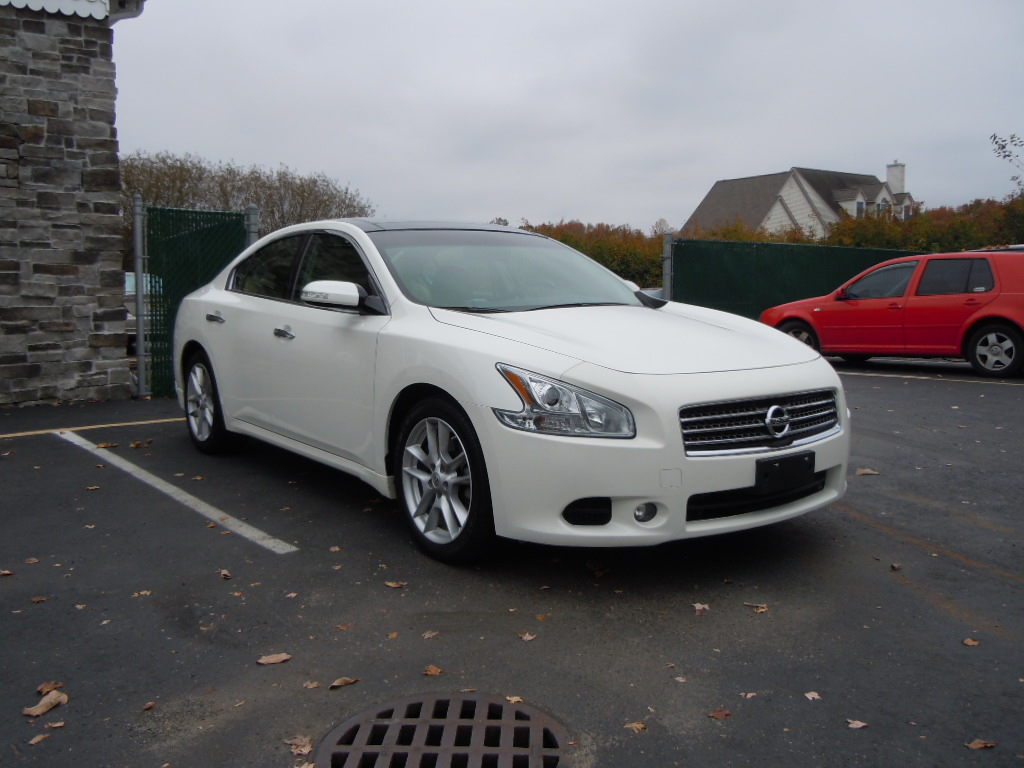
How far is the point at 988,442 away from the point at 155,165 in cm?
3317

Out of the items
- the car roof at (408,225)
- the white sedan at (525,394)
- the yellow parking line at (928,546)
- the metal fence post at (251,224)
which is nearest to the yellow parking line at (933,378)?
the yellow parking line at (928,546)

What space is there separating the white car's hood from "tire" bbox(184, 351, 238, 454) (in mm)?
2723

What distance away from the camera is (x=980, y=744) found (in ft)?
9.26

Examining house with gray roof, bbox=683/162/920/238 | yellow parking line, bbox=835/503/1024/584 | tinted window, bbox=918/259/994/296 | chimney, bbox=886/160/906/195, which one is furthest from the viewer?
chimney, bbox=886/160/906/195

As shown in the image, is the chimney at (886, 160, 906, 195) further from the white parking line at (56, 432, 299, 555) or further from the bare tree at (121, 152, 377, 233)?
the white parking line at (56, 432, 299, 555)

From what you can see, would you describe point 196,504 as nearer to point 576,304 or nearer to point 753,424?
point 576,304

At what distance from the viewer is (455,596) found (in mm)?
4074

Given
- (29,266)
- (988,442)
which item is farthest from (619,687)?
(29,266)

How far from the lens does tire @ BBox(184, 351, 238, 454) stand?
670 centimetres

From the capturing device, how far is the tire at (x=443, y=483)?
4.15m

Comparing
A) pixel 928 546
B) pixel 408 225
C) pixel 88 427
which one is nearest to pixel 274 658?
pixel 408 225

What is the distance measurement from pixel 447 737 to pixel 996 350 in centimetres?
1087

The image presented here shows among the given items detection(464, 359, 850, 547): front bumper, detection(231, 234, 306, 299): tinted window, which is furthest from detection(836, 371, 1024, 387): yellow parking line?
detection(231, 234, 306, 299): tinted window

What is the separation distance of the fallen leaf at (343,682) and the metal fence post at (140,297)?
7.73m
